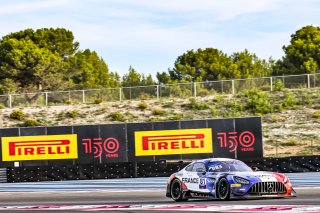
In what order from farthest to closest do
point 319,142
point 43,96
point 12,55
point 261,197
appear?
point 12,55, point 43,96, point 319,142, point 261,197

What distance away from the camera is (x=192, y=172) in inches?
856

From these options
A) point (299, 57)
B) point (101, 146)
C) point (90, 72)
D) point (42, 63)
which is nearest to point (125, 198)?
point (101, 146)

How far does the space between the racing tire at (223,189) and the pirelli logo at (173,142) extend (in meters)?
23.1

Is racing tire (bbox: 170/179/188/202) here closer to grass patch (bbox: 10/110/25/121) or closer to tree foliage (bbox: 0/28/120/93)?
grass patch (bbox: 10/110/25/121)

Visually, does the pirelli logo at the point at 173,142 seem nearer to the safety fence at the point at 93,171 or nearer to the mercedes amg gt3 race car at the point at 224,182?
the safety fence at the point at 93,171

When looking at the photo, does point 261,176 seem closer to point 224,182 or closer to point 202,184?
point 224,182

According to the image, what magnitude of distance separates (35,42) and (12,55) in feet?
48.5

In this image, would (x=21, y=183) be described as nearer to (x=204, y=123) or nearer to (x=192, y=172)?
(x=204, y=123)

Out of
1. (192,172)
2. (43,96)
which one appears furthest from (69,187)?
(43,96)

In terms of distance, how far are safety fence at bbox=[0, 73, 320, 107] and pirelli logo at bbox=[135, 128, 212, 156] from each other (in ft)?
54.1

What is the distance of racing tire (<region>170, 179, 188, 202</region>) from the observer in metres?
21.9

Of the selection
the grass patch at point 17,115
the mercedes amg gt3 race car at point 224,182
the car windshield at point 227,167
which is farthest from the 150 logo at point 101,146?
the car windshield at point 227,167

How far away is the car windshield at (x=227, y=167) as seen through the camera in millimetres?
20956

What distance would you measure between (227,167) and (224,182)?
2.85 feet
